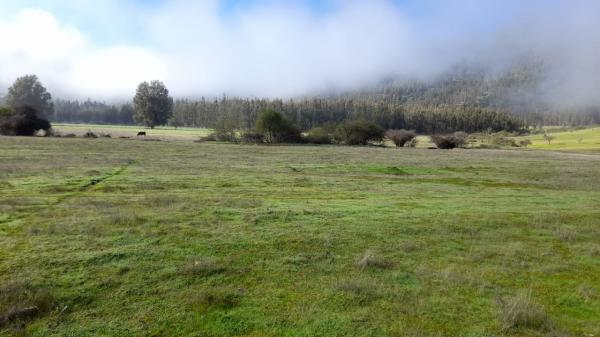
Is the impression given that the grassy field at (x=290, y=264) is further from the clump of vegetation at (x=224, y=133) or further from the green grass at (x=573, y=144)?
the green grass at (x=573, y=144)

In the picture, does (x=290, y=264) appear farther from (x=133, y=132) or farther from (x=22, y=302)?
(x=133, y=132)

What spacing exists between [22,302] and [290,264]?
229 inches

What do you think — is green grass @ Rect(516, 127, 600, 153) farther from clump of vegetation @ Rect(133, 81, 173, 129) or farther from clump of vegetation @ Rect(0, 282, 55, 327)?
clump of vegetation @ Rect(133, 81, 173, 129)

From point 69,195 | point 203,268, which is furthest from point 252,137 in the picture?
point 203,268

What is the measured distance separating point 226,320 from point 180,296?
1454 millimetres

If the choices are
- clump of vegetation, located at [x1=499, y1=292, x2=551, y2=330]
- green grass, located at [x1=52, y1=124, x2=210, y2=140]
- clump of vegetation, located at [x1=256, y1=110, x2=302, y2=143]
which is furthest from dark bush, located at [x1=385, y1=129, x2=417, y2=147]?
clump of vegetation, located at [x1=499, y1=292, x2=551, y2=330]

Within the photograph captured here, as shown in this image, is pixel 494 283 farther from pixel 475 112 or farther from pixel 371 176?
pixel 475 112

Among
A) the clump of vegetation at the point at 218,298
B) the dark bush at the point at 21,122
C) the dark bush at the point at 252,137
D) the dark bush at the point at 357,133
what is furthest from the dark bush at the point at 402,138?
the clump of vegetation at the point at 218,298

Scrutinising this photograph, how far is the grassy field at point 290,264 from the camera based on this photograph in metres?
8.00

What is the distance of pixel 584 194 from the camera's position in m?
26.0

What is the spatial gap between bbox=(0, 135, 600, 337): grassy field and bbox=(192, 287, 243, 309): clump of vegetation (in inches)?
1.3

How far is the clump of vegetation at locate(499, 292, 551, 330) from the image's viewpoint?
8.00 metres

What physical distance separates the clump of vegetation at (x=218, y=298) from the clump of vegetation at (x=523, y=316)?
5.23 meters

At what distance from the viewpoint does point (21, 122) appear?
77.5 m
